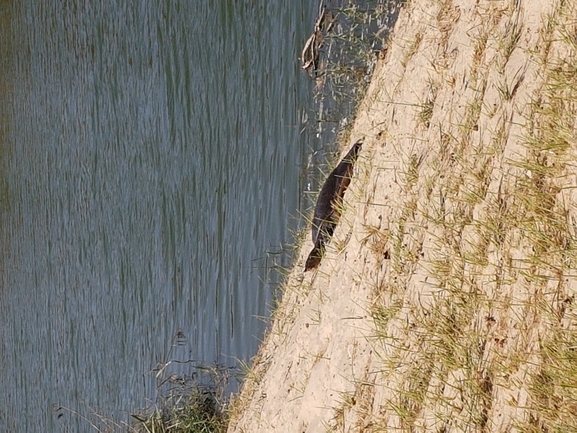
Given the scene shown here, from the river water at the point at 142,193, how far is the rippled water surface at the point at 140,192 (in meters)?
0.02

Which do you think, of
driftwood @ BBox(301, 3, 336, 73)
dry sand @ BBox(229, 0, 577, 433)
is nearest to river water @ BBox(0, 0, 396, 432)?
driftwood @ BBox(301, 3, 336, 73)

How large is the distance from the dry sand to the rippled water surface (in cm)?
129

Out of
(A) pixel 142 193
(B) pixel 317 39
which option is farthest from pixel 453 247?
(A) pixel 142 193

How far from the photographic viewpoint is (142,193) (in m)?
8.70

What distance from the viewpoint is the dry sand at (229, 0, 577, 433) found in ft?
9.13

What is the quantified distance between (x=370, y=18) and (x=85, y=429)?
6.31 meters

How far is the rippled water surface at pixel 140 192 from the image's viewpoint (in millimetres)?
6426

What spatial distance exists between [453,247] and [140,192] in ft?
19.1

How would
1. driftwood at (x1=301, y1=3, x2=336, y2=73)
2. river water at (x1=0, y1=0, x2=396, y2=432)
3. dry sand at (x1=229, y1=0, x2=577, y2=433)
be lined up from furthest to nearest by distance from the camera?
river water at (x1=0, y1=0, x2=396, y2=432) → driftwood at (x1=301, y1=3, x2=336, y2=73) → dry sand at (x1=229, y1=0, x2=577, y2=433)

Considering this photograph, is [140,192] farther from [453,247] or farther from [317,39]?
[453,247]

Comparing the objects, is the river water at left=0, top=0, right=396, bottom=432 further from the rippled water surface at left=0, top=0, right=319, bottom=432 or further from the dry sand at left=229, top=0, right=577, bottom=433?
the dry sand at left=229, top=0, right=577, bottom=433

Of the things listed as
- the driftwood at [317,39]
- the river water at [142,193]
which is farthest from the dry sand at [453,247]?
the river water at [142,193]

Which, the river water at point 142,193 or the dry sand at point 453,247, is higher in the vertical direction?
the dry sand at point 453,247

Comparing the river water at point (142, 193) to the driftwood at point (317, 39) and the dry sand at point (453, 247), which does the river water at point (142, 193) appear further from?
the dry sand at point (453, 247)
